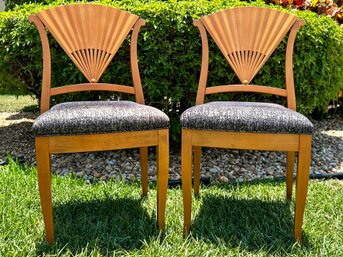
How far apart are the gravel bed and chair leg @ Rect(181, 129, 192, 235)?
109 cm

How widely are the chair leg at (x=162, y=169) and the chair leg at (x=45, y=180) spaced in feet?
1.77

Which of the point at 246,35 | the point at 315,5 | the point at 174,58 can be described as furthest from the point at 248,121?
the point at 315,5

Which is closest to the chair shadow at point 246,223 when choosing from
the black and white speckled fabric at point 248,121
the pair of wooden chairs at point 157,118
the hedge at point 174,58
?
the pair of wooden chairs at point 157,118

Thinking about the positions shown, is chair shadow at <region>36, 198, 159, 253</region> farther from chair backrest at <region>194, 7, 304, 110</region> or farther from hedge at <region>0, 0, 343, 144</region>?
hedge at <region>0, 0, 343, 144</region>

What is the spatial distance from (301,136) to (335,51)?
6.60ft

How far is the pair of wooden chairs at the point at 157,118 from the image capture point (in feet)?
6.20

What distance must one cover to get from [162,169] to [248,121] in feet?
1.65

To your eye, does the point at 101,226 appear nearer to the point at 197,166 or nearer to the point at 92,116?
the point at 92,116

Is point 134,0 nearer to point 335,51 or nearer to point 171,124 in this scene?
point 171,124

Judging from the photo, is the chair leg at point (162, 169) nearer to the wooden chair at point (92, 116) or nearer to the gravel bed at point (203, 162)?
the wooden chair at point (92, 116)

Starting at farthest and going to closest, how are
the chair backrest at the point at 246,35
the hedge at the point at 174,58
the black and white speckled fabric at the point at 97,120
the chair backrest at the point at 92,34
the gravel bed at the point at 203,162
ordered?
the gravel bed at the point at 203,162
the hedge at the point at 174,58
the chair backrest at the point at 246,35
the chair backrest at the point at 92,34
the black and white speckled fabric at the point at 97,120

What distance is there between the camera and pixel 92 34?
8.16ft

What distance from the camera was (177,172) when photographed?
10.8ft

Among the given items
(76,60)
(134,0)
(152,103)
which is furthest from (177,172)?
(134,0)
